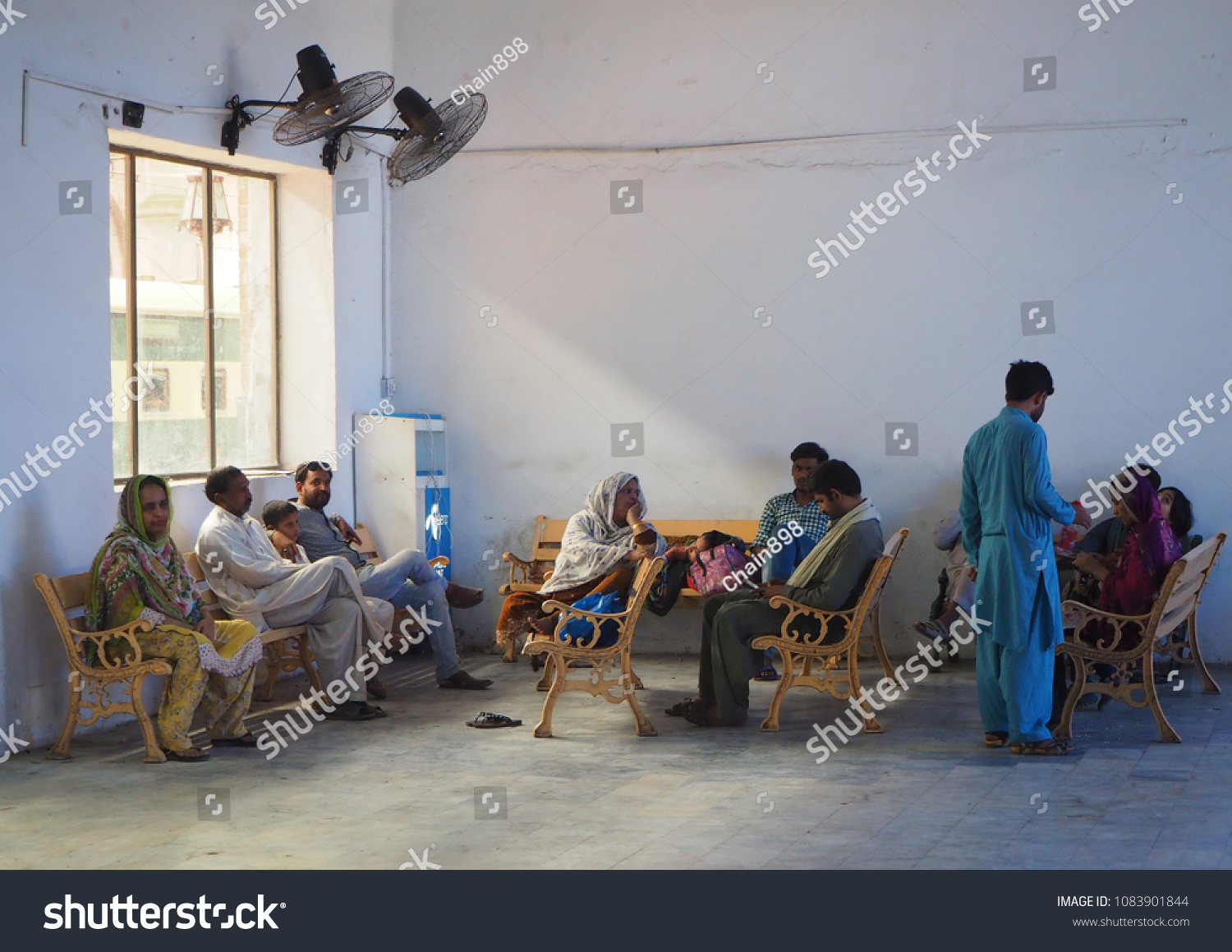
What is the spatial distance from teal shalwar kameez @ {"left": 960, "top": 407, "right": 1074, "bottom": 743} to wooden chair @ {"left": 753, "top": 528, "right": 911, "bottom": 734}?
1.84ft

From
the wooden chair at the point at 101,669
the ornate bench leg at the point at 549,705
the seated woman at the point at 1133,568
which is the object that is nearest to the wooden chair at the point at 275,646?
the wooden chair at the point at 101,669

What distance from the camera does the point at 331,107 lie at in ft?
22.8

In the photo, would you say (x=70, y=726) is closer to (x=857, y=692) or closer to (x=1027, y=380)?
(x=857, y=692)

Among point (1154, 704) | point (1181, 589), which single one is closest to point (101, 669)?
point (1154, 704)

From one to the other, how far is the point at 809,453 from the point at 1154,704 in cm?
272

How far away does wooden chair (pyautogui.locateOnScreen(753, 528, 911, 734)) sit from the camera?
6.25 m

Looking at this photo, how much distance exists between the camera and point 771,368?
8680 mm

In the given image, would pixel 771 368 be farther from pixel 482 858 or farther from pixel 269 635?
pixel 482 858

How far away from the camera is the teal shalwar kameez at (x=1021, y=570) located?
18.8ft

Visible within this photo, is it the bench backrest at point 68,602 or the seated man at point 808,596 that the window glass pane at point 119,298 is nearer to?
the bench backrest at point 68,602

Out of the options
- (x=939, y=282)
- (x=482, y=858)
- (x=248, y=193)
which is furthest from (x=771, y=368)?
(x=482, y=858)

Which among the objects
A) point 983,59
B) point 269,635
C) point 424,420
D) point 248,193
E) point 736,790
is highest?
point 983,59

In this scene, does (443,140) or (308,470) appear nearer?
(443,140)

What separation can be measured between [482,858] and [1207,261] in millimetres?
6042
